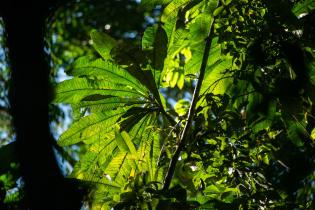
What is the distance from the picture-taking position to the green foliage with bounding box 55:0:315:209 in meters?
1.35

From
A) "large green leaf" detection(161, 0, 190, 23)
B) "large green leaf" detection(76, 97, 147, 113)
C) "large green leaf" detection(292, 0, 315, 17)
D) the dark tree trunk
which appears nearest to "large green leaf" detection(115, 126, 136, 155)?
"large green leaf" detection(76, 97, 147, 113)

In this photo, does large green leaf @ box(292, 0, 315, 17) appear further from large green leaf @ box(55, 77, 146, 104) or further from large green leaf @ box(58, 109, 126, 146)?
large green leaf @ box(58, 109, 126, 146)

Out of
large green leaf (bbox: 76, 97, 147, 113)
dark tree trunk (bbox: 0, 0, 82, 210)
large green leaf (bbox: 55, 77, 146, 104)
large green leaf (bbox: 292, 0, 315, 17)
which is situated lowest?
dark tree trunk (bbox: 0, 0, 82, 210)

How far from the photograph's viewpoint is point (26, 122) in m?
0.88

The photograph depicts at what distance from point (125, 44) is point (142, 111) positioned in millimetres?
311

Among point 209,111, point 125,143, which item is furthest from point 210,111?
point 125,143

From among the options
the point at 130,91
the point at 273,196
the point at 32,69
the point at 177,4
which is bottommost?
the point at 273,196

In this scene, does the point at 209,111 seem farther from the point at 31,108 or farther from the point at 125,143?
the point at 31,108

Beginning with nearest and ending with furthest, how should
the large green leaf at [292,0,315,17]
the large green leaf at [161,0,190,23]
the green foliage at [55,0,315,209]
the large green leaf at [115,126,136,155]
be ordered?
1. the green foliage at [55,0,315,209]
2. the large green leaf at [115,126,136,155]
3. the large green leaf at [292,0,315,17]
4. the large green leaf at [161,0,190,23]

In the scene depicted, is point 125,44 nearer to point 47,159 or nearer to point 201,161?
point 201,161

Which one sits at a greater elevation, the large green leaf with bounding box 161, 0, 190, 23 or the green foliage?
the large green leaf with bounding box 161, 0, 190, 23

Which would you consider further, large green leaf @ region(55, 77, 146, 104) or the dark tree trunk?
large green leaf @ region(55, 77, 146, 104)

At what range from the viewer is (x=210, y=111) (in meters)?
1.79

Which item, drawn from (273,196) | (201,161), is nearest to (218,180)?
(201,161)
